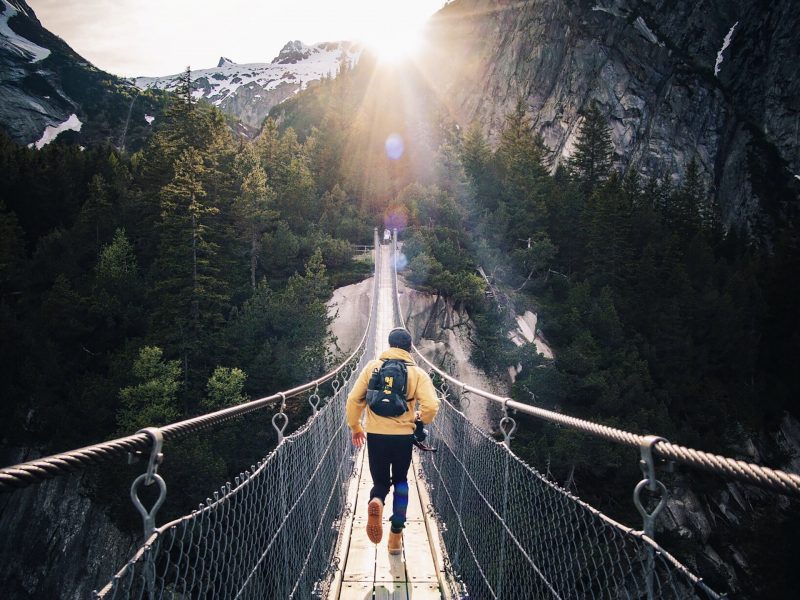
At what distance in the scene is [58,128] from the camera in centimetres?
4916

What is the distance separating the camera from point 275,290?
20.9m

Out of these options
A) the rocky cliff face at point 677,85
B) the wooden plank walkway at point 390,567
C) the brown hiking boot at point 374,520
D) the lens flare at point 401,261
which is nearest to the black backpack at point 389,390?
the brown hiking boot at point 374,520

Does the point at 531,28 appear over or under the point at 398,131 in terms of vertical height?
over

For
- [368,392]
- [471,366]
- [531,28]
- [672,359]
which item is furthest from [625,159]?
[368,392]

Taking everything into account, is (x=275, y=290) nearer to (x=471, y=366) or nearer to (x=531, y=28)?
(x=471, y=366)

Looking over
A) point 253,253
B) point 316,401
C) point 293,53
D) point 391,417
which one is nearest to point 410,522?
point 316,401

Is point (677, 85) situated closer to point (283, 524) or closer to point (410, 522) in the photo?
point (410, 522)

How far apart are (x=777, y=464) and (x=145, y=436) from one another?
86.7ft

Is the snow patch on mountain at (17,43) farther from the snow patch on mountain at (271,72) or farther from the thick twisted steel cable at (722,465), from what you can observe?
the thick twisted steel cable at (722,465)

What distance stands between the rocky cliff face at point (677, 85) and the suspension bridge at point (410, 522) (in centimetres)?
4006

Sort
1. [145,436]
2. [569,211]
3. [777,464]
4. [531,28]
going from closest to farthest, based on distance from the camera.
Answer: [145,436]
[777,464]
[569,211]
[531,28]

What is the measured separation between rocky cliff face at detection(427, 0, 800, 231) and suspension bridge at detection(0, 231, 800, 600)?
1577 inches

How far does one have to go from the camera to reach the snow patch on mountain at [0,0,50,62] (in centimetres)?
5562

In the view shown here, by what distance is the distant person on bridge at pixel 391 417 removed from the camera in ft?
9.64
